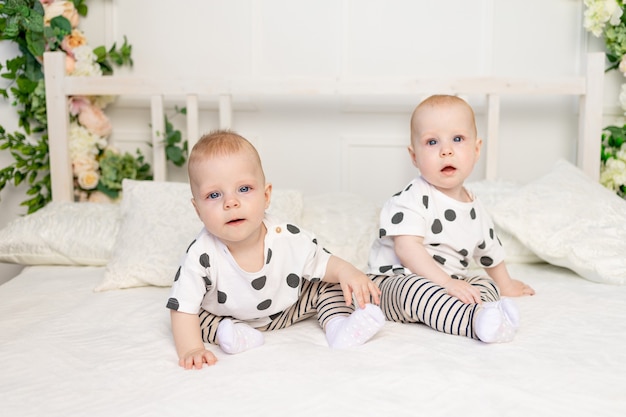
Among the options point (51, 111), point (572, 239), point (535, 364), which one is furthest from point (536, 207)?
point (51, 111)

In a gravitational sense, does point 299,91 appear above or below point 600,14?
below

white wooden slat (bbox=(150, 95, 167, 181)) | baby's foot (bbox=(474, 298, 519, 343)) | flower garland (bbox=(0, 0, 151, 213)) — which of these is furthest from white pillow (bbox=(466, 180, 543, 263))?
flower garland (bbox=(0, 0, 151, 213))

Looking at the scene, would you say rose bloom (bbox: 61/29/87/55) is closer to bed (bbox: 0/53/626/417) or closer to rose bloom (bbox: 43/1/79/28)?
rose bloom (bbox: 43/1/79/28)

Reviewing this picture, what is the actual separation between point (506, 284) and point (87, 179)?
1543 millimetres

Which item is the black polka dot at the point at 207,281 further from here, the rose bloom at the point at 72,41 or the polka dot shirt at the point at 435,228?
the rose bloom at the point at 72,41

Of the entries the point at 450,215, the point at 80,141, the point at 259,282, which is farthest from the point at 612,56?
the point at 80,141

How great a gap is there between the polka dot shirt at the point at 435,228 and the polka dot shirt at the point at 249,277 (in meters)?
0.19

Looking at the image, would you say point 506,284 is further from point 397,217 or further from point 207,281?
point 207,281

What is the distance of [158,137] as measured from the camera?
2348mm

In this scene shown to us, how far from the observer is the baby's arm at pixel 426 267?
1362mm

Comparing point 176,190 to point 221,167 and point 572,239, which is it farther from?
point 572,239

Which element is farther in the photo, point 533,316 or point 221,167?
point 533,316

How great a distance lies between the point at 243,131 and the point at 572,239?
127 centimetres

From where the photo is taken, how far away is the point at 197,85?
228cm
